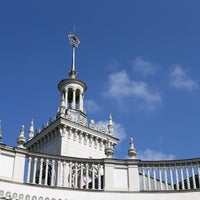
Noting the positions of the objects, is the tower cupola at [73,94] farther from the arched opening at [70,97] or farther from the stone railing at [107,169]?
the stone railing at [107,169]

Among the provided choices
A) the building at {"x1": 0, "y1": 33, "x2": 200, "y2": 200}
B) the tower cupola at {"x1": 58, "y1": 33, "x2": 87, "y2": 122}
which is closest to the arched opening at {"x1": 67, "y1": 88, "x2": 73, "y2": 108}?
the tower cupola at {"x1": 58, "y1": 33, "x2": 87, "y2": 122}

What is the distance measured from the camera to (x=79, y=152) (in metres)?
43.2

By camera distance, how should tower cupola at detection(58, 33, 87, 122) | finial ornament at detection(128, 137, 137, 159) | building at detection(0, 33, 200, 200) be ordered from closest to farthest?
building at detection(0, 33, 200, 200) → finial ornament at detection(128, 137, 137, 159) → tower cupola at detection(58, 33, 87, 122)

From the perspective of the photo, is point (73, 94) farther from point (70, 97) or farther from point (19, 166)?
point (19, 166)

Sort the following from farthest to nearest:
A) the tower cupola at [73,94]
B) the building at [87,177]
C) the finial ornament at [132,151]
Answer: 1. the tower cupola at [73,94]
2. the finial ornament at [132,151]
3. the building at [87,177]

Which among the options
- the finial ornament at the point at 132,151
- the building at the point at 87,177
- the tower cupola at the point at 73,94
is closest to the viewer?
the building at the point at 87,177

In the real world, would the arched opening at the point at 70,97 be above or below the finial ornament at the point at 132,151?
above

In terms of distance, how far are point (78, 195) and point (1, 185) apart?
3651 millimetres

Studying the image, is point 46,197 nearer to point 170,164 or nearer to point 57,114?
point 170,164

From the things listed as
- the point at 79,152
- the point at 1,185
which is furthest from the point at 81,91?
the point at 1,185

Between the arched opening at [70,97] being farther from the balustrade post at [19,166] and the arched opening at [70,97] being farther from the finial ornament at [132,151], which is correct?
A: the balustrade post at [19,166]

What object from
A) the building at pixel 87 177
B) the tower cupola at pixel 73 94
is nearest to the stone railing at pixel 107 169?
the building at pixel 87 177

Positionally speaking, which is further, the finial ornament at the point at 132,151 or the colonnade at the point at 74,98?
the colonnade at the point at 74,98

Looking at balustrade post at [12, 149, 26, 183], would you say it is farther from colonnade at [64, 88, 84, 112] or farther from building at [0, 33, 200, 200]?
colonnade at [64, 88, 84, 112]
